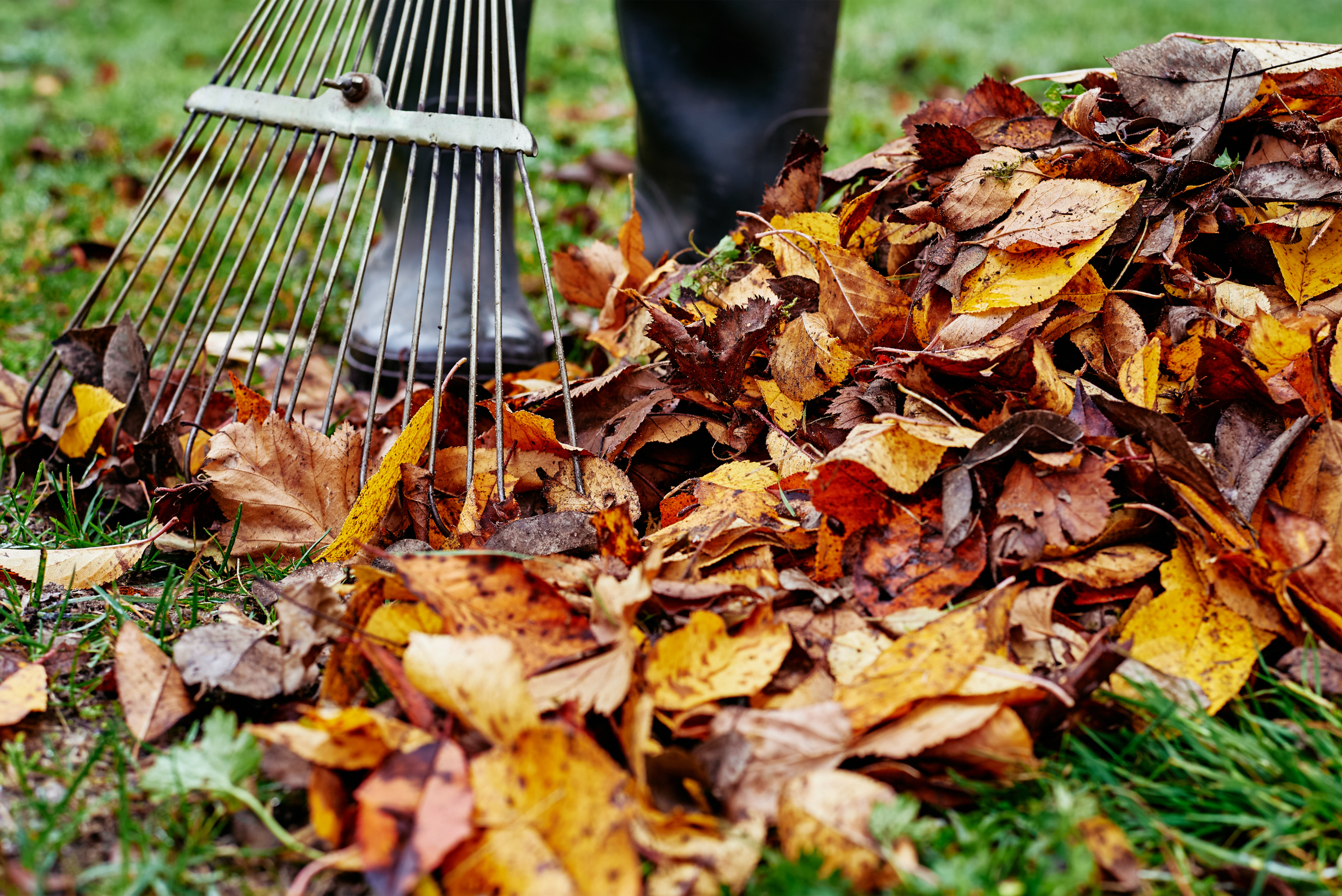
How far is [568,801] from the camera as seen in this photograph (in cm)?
79

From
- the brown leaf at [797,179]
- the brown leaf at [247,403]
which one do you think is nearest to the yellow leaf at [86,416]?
the brown leaf at [247,403]

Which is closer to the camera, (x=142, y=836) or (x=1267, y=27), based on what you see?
(x=142, y=836)

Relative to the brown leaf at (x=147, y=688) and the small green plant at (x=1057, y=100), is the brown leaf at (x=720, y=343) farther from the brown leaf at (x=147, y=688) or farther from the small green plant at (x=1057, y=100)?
the brown leaf at (x=147, y=688)

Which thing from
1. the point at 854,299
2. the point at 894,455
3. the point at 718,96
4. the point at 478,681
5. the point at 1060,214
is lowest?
the point at 478,681

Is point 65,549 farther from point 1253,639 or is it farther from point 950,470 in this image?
point 1253,639

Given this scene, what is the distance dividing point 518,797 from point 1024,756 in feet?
1.48

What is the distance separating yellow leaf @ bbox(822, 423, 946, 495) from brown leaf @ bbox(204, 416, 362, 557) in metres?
0.60

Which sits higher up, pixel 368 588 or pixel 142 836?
pixel 368 588

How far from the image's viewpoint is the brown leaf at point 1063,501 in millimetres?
1025

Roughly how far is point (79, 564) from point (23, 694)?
10.9 inches

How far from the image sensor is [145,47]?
4727mm

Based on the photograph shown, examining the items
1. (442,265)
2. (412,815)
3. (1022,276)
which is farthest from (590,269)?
(412,815)

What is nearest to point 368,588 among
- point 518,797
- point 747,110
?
point 518,797

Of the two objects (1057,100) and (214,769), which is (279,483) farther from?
(1057,100)
